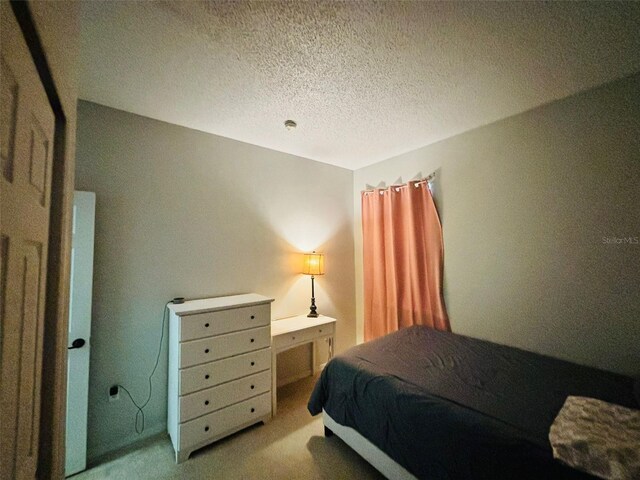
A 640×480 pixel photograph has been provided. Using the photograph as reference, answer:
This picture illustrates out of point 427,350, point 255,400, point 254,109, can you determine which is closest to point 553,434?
point 427,350

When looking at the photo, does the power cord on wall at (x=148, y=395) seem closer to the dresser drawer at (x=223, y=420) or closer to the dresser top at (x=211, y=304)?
the dresser top at (x=211, y=304)

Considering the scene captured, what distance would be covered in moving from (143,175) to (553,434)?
9.43 feet

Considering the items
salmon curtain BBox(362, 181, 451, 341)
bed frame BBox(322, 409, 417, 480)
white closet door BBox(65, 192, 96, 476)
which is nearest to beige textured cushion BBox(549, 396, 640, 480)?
bed frame BBox(322, 409, 417, 480)

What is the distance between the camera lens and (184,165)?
210 centimetres

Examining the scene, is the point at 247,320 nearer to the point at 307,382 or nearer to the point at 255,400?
the point at 255,400

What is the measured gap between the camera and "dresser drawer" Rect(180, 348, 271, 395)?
1659 millimetres

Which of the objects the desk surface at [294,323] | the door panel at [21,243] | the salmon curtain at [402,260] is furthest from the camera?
the salmon curtain at [402,260]

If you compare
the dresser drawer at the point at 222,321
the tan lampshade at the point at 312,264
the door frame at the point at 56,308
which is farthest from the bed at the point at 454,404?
the door frame at the point at 56,308

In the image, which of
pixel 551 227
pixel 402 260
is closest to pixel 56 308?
pixel 402 260

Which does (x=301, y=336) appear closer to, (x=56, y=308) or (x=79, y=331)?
(x=79, y=331)

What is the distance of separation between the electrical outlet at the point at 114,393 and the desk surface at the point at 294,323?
45.1 inches

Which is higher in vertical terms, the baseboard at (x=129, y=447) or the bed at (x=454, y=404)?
the bed at (x=454, y=404)

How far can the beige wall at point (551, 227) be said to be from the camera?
1592 mm

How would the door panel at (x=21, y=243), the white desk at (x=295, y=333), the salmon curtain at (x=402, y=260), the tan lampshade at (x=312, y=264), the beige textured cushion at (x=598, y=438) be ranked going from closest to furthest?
the door panel at (x=21, y=243), the beige textured cushion at (x=598, y=438), the white desk at (x=295, y=333), the salmon curtain at (x=402, y=260), the tan lampshade at (x=312, y=264)
